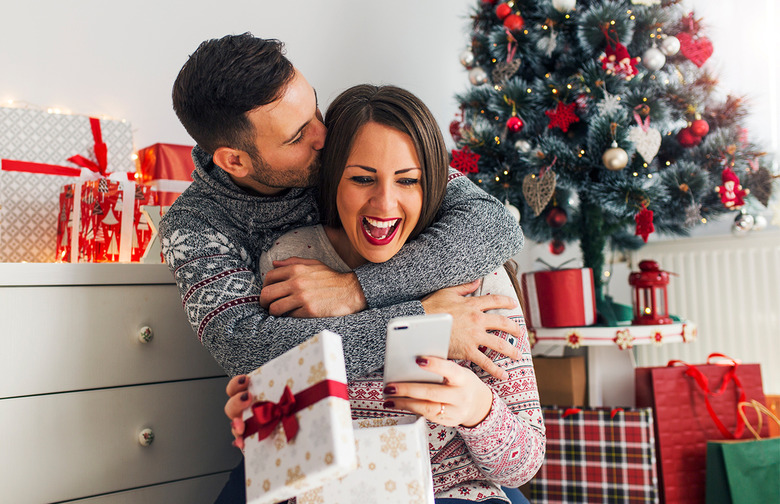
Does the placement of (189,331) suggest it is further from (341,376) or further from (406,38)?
(406,38)

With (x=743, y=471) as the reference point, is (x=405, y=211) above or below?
above

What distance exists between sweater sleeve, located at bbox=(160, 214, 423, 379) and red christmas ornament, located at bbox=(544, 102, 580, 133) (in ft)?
3.09

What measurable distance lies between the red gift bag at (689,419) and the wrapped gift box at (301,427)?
1.28 metres

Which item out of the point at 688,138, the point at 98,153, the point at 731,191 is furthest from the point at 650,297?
the point at 98,153

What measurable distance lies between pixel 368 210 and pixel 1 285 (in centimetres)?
65

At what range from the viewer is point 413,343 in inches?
24.3

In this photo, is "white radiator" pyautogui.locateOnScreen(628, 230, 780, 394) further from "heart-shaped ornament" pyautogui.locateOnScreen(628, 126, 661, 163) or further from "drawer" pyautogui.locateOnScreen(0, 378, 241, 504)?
"drawer" pyautogui.locateOnScreen(0, 378, 241, 504)

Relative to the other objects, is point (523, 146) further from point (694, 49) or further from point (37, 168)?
point (37, 168)

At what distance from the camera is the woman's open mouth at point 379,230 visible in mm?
932

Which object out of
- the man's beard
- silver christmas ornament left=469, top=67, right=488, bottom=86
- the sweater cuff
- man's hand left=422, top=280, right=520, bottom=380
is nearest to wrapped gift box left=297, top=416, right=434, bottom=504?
the sweater cuff

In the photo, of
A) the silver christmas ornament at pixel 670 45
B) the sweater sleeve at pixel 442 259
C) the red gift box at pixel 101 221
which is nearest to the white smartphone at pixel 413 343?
the sweater sleeve at pixel 442 259

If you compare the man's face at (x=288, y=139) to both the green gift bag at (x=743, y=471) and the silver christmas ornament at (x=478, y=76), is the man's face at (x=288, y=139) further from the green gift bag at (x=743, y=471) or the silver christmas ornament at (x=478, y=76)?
the green gift bag at (x=743, y=471)

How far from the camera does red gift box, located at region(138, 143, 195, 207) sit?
4.88ft

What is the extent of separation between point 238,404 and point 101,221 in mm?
765
